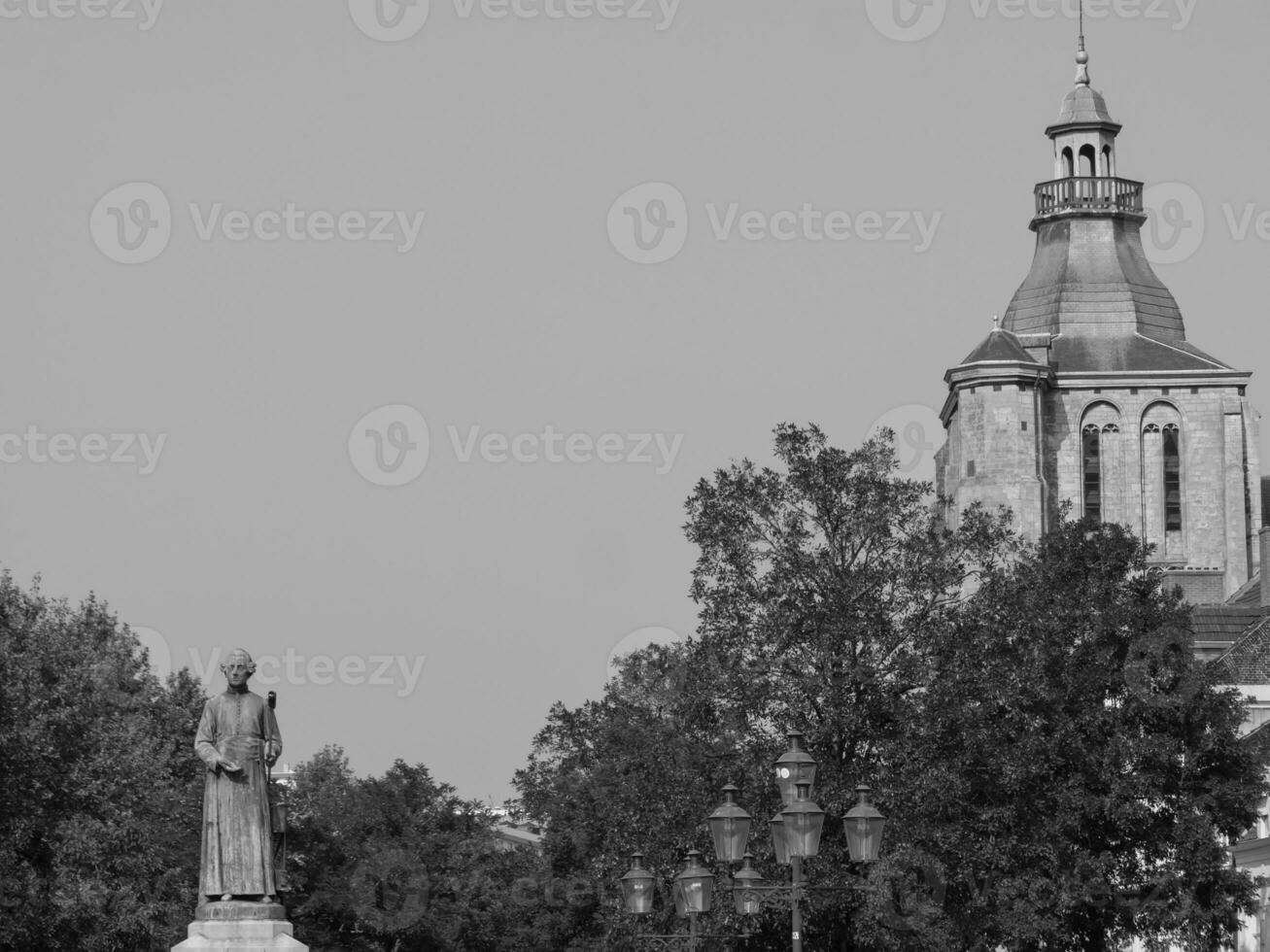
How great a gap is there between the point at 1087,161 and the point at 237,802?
133961 millimetres

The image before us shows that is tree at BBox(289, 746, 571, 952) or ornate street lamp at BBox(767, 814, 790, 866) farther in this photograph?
tree at BBox(289, 746, 571, 952)

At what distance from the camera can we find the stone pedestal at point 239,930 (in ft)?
91.0

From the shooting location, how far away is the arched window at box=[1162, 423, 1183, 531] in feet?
498

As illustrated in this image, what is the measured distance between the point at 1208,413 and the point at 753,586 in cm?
10271

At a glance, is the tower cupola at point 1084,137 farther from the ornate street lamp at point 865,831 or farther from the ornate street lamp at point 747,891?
the ornate street lamp at point 865,831

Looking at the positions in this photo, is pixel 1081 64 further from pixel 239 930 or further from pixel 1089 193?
pixel 239 930

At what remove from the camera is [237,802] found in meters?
28.5

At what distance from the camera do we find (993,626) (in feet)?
180

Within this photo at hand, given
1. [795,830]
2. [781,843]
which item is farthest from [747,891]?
[795,830]

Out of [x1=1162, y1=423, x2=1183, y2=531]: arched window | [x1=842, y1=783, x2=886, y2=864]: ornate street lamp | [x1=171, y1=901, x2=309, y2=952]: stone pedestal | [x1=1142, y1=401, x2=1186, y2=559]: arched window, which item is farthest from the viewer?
[x1=1162, y1=423, x2=1183, y2=531]: arched window

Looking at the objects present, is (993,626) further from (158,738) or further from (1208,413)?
(1208,413)

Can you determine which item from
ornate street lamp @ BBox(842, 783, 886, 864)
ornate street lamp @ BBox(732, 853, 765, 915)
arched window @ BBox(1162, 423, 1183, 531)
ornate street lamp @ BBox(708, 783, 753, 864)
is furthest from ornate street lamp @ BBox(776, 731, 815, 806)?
arched window @ BBox(1162, 423, 1183, 531)

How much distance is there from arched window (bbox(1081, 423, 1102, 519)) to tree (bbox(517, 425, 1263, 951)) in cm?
9398

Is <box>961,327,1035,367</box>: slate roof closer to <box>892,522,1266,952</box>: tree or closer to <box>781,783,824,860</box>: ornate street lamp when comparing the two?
<box>892,522,1266,952</box>: tree
